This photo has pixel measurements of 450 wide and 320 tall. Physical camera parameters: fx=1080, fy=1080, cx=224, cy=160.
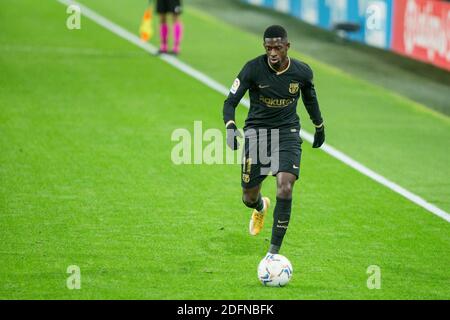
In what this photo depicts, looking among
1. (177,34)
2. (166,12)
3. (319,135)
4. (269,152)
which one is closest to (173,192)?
(319,135)

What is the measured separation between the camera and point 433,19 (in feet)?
74.7

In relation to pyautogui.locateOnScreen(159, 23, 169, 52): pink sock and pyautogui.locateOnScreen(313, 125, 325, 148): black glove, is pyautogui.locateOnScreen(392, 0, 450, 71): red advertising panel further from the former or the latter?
pyautogui.locateOnScreen(313, 125, 325, 148): black glove

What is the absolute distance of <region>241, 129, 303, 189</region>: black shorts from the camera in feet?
37.8

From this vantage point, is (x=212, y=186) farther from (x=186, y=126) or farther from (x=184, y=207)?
(x=186, y=126)

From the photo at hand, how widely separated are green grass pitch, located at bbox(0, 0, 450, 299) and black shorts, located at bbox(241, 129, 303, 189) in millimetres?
1004

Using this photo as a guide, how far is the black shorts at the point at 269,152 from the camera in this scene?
11531 mm

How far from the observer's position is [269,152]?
11.7m

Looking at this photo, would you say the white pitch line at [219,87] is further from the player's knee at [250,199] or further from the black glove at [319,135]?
the player's knee at [250,199]

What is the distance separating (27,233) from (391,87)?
12.3 meters

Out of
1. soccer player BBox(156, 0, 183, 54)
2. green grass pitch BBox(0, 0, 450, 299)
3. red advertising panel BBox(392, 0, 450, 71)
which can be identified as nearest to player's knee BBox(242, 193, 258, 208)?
green grass pitch BBox(0, 0, 450, 299)

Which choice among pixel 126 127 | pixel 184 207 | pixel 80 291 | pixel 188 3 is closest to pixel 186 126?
pixel 126 127

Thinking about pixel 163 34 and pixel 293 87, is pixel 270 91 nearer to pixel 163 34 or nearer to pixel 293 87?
pixel 293 87

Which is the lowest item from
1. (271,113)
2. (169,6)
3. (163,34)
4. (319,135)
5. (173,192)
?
(173,192)

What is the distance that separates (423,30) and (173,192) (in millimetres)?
10513
